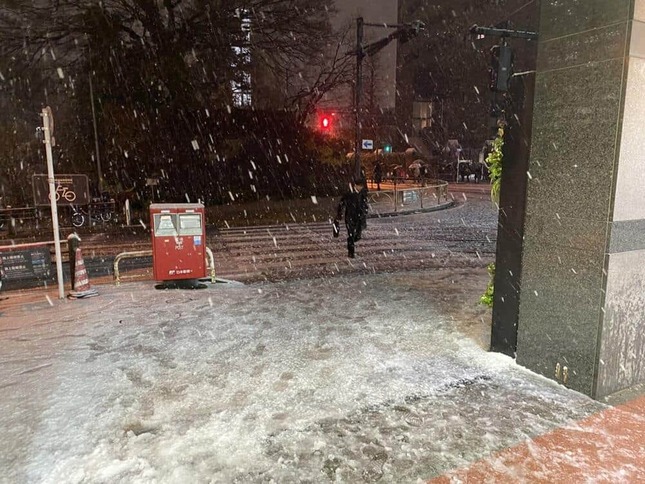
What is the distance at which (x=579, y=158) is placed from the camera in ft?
12.9

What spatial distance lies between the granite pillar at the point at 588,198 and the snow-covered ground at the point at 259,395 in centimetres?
48

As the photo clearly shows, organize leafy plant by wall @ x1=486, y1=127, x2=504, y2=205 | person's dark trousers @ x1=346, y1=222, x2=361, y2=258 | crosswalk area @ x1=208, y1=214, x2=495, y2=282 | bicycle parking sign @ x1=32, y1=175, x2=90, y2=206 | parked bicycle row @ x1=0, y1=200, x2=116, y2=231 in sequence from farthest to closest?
1. parked bicycle row @ x1=0, y1=200, x2=116, y2=231
2. bicycle parking sign @ x1=32, y1=175, x2=90, y2=206
3. person's dark trousers @ x1=346, y1=222, x2=361, y2=258
4. crosswalk area @ x1=208, y1=214, x2=495, y2=282
5. leafy plant by wall @ x1=486, y1=127, x2=504, y2=205

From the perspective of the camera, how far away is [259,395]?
416cm

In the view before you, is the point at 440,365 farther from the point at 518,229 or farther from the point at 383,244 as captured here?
the point at 383,244

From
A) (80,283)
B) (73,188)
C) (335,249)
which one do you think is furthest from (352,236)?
(73,188)

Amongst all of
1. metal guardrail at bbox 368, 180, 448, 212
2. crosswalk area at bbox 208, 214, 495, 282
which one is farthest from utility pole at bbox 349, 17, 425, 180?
metal guardrail at bbox 368, 180, 448, 212

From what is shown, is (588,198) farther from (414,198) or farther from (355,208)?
(414,198)

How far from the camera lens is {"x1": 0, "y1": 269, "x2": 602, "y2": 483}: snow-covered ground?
10.6 feet

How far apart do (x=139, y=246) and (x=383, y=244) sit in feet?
22.6

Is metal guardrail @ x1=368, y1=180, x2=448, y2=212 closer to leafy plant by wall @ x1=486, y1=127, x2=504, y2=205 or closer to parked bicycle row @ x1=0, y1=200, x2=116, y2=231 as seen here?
parked bicycle row @ x1=0, y1=200, x2=116, y2=231

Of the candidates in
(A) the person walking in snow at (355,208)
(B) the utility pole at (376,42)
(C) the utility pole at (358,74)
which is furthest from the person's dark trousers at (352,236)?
(C) the utility pole at (358,74)

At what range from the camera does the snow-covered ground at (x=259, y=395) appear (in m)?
3.23

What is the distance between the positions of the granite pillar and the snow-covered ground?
1.57 feet

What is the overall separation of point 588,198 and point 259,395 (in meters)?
3.27
